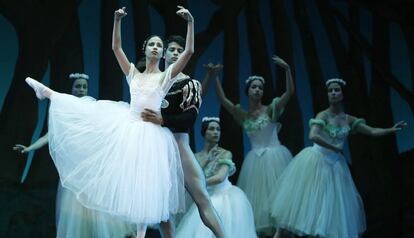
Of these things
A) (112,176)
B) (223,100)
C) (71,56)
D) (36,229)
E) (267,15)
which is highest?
(267,15)

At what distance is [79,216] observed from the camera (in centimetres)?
446

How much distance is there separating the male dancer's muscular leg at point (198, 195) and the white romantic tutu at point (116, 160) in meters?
0.08

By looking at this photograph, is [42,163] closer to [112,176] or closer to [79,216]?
[79,216]

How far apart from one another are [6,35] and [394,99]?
136 inches

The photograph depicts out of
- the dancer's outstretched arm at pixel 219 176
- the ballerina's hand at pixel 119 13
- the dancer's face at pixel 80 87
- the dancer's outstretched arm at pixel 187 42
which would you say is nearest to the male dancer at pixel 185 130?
the dancer's outstretched arm at pixel 187 42

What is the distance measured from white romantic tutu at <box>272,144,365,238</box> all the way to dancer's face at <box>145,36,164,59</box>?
6.04ft

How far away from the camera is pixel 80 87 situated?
4910 mm

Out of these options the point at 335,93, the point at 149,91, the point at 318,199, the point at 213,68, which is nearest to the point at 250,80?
the point at 213,68

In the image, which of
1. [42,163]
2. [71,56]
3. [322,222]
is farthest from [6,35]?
[322,222]

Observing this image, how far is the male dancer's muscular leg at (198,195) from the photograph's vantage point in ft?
10.9

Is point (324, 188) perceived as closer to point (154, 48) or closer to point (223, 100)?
point (223, 100)

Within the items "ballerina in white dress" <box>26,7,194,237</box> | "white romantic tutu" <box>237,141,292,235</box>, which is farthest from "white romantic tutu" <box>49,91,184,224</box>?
"white romantic tutu" <box>237,141,292,235</box>

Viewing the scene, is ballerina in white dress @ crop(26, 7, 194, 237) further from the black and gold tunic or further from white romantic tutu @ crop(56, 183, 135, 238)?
white romantic tutu @ crop(56, 183, 135, 238)

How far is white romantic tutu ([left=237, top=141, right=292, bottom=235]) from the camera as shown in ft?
16.6
